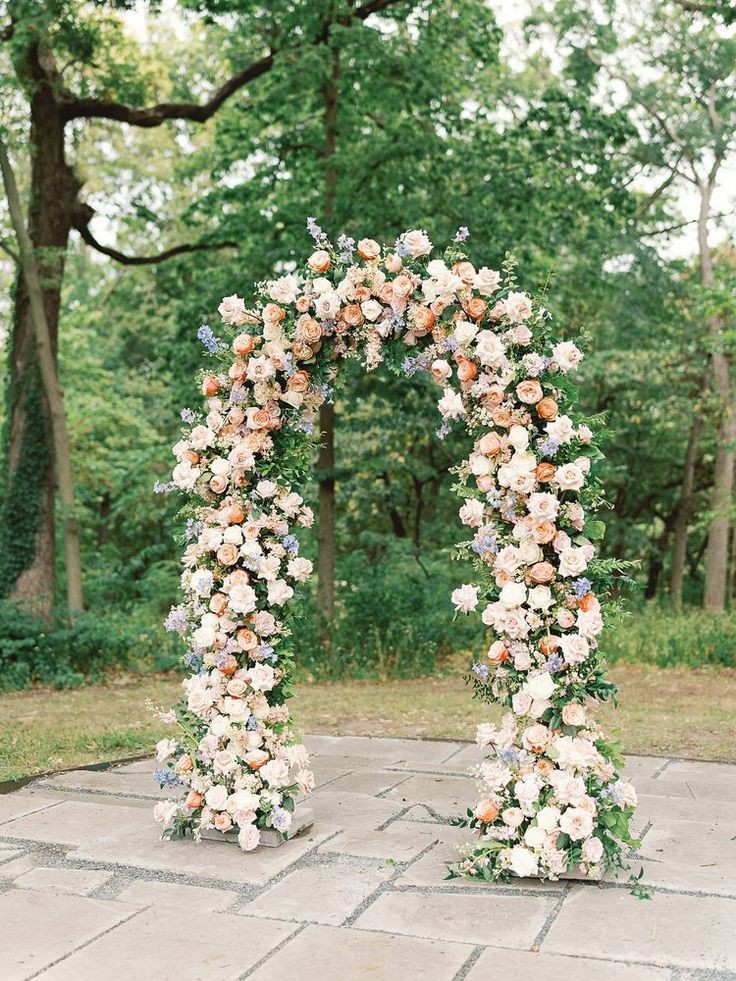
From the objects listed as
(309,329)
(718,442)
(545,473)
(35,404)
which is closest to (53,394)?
(35,404)

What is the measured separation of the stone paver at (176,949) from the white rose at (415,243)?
9.07ft

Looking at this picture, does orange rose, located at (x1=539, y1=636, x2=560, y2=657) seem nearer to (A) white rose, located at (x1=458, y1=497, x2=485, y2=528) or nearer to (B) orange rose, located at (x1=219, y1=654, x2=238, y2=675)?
(A) white rose, located at (x1=458, y1=497, x2=485, y2=528)

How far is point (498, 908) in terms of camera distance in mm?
3812

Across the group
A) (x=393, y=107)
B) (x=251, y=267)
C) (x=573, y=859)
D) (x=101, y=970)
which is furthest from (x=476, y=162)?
(x=101, y=970)

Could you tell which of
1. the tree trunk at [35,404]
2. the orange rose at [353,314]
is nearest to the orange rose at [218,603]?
the orange rose at [353,314]

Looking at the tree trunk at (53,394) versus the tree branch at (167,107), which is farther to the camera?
the tree branch at (167,107)

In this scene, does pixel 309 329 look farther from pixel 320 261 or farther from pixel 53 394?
pixel 53 394

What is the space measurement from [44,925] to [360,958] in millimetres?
1150

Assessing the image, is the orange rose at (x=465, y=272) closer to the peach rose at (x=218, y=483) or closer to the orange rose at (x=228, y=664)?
the peach rose at (x=218, y=483)

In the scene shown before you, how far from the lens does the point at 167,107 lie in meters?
12.3

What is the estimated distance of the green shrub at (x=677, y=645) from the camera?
11.0 m

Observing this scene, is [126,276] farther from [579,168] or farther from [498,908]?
[498,908]

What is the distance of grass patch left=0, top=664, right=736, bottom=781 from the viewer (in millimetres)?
6703

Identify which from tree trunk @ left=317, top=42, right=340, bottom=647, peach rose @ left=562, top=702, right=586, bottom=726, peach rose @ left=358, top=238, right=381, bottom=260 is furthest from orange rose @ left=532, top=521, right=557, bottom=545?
tree trunk @ left=317, top=42, right=340, bottom=647
